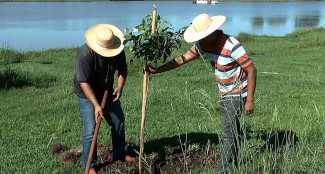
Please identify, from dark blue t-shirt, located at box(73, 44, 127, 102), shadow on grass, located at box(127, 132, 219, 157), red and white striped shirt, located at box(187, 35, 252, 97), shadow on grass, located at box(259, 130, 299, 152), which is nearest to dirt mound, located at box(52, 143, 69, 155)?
shadow on grass, located at box(127, 132, 219, 157)

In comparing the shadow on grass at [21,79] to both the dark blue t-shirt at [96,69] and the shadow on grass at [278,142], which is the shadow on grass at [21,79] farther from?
the shadow on grass at [278,142]

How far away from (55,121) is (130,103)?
1351mm

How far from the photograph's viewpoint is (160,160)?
181 inches

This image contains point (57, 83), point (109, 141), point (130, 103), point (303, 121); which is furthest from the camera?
point (57, 83)

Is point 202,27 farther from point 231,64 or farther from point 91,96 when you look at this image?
point 91,96

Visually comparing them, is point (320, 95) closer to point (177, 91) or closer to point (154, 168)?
point (177, 91)

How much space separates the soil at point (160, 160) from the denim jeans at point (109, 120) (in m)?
0.17

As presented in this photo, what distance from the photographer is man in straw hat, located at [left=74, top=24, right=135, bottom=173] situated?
3786 millimetres

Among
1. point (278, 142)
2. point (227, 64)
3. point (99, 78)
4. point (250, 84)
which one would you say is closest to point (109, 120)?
point (99, 78)

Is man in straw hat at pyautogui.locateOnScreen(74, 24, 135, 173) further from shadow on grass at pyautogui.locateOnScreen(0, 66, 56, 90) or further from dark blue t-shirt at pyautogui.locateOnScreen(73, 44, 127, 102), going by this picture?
shadow on grass at pyautogui.locateOnScreen(0, 66, 56, 90)

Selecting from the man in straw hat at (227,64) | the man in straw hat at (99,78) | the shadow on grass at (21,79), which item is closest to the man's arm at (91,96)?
the man in straw hat at (99,78)

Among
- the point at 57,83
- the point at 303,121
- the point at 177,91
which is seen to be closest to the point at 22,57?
the point at 57,83

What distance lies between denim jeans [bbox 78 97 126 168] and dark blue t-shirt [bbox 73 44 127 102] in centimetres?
11

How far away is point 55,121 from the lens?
20.4 feet
